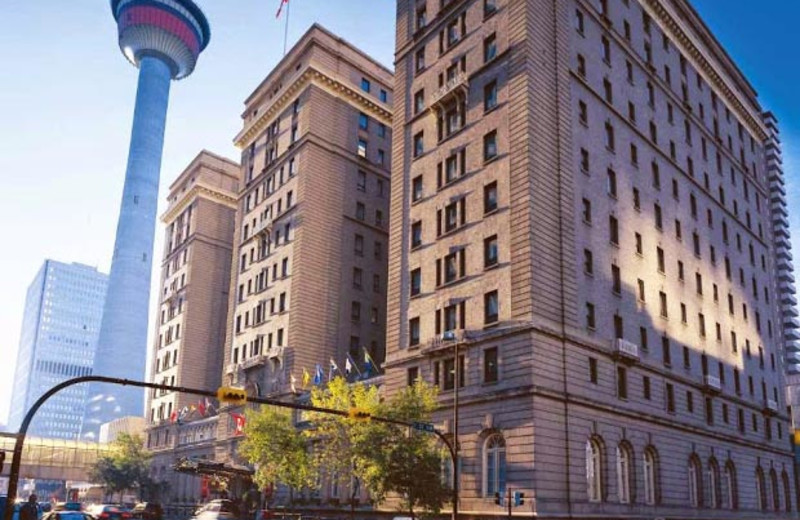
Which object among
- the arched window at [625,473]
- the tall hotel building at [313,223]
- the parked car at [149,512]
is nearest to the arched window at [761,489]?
the arched window at [625,473]

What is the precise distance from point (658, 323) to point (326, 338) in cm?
3081

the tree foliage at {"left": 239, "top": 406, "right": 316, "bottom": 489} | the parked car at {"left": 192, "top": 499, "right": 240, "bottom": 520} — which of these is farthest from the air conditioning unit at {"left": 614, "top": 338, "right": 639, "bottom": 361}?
the parked car at {"left": 192, "top": 499, "right": 240, "bottom": 520}

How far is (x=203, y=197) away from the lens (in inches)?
4144

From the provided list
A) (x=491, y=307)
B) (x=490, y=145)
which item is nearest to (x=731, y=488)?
(x=491, y=307)

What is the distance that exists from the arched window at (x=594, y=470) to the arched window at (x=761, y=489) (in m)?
28.0

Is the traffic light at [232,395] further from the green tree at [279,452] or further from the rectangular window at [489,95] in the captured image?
the rectangular window at [489,95]

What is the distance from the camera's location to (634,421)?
50000mm

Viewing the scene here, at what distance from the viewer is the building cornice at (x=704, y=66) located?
222ft

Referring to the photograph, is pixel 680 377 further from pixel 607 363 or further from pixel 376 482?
pixel 376 482

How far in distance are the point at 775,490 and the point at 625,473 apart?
99.8 ft

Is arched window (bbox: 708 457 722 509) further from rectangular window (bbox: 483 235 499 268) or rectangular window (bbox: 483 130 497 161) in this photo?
rectangular window (bbox: 483 130 497 161)

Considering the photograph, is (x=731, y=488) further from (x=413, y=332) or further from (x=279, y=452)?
(x=279, y=452)

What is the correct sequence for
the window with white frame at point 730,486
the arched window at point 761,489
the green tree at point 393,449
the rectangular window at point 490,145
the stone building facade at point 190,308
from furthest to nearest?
the stone building facade at point 190,308
the arched window at point 761,489
the window with white frame at point 730,486
the rectangular window at point 490,145
the green tree at point 393,449

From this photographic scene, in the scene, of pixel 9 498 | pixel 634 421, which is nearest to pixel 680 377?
pixel 634 421
